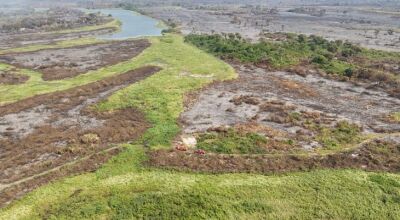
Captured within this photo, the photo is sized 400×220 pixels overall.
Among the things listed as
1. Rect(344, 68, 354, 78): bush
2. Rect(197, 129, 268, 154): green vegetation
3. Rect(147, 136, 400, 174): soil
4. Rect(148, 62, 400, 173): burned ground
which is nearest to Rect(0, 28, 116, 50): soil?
Rect(148, 62, 400, 173): burned ground

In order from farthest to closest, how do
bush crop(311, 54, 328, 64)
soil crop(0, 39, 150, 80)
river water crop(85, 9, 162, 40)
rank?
river water crop(85, 9, 162, 40) < soil crop(0, 39, 150, 80) < bush crop(311, 54, 328, 64)

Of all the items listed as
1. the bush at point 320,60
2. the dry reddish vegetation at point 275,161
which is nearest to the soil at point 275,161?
the dry reddish vegetation at point 275,161

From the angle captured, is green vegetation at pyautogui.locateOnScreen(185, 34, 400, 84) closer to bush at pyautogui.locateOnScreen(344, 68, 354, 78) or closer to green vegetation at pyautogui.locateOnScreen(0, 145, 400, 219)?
bush at pyautogui.locateOnScreen(344, 68, 354, 78)

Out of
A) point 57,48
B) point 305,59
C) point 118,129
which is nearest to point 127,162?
point 118,129

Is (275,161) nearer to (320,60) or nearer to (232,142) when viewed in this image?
(232,142)

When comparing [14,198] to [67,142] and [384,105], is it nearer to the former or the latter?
[67,142]

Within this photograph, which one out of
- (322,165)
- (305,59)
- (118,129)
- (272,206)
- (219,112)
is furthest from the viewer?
(305,59)
